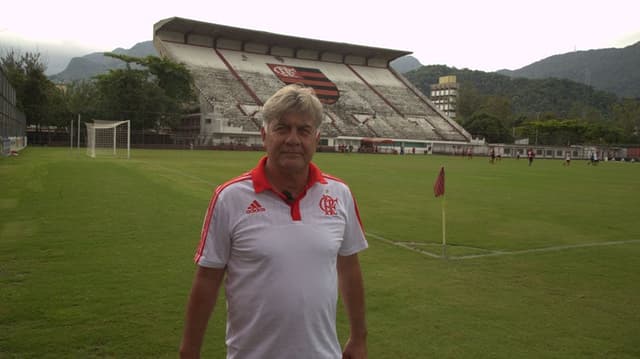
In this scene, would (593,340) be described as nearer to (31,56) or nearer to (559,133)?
(31,56)

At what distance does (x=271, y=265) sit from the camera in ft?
7.51

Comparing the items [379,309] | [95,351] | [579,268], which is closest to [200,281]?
[95,351]

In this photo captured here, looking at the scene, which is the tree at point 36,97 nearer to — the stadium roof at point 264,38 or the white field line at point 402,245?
the stadium roof at point 264,38

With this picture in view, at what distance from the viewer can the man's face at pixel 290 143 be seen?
2434mm

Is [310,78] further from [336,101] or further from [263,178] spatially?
[263,178]

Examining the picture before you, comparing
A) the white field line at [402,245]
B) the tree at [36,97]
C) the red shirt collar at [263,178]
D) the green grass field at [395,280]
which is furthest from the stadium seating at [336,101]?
the red shirt collar at [263,178]

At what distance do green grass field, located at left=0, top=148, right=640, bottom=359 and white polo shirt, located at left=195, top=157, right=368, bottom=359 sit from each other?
221cm

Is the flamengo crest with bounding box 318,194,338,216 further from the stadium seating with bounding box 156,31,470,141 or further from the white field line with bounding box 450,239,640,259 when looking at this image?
the stadium seating with bounding box 156,31,470,141

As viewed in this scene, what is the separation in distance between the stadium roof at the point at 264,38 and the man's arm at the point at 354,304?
80.0 m

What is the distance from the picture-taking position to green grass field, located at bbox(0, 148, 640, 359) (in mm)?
4660

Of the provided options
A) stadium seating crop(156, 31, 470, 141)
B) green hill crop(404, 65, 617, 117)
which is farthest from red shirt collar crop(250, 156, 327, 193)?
green hill crop(404, 65, 617, 117)

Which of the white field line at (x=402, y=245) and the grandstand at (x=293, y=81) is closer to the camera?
the white field line at (x=402, y=245)

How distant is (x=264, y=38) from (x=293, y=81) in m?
11.5

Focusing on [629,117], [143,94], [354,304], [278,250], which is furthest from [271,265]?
[629,117]
